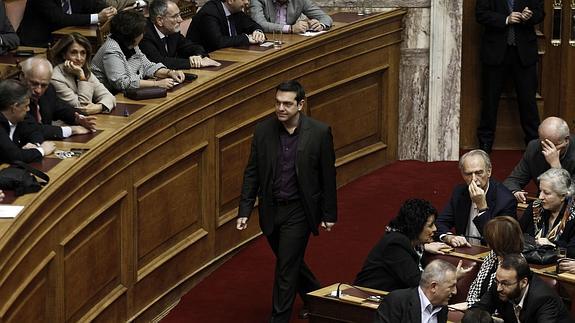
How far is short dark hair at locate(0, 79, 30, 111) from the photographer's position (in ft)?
23.0

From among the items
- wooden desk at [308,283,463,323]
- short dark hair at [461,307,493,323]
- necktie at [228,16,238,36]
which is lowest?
wooden desk at [308,283,463,323]

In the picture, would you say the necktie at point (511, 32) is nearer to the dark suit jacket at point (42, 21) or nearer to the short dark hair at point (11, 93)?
the dark suit jacket at point (42, 21)

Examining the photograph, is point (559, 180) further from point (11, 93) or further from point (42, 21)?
point (42, 21)

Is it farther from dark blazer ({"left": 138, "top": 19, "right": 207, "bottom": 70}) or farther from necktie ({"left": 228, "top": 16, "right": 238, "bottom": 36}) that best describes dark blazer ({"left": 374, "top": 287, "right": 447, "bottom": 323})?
necktie ({"left": 228, "top": 16, "right": 238, "bottom": 36})

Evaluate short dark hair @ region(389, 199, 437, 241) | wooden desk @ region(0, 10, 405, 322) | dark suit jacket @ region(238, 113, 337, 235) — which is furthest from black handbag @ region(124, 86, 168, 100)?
short dark hair @ region(389, 199, 437, 241)

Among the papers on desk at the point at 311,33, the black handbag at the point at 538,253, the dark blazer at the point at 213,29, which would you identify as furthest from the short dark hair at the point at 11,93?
the papers on desk at the point at 311,33

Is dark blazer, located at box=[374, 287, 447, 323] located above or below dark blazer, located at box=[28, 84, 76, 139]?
below

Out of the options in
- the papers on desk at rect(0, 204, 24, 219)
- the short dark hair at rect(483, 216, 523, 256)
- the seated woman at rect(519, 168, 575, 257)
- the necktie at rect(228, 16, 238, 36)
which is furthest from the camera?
the necktie at rect(228, 16, 238, 36)

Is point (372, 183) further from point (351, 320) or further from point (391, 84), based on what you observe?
point (351, 320)

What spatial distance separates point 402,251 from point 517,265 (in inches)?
29.1

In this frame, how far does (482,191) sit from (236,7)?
2.54 metres

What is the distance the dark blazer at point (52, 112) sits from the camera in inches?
297

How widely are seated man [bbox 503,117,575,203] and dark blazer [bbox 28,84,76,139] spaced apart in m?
2.49

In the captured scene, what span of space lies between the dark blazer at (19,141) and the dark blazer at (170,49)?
1.62 meters
